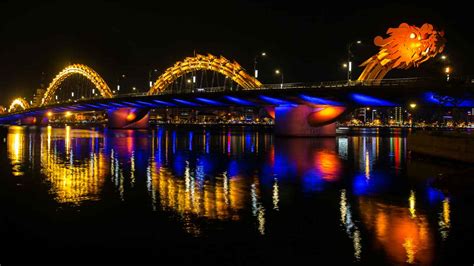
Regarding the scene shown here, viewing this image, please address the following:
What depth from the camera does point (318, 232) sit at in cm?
1363

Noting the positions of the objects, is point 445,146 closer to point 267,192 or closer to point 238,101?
point 267,192

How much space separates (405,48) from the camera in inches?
2574

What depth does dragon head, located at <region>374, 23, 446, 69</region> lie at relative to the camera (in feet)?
203

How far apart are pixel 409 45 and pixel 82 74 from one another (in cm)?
12397

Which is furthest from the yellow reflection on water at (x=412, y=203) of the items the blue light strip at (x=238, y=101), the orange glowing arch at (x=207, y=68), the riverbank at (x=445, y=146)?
the orange glowing arch at (x=207, y=68)

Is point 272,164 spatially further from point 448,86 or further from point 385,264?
point 448,86

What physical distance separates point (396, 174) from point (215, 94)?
5665 centimetres

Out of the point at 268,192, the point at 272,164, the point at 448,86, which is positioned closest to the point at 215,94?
the point at 448,86

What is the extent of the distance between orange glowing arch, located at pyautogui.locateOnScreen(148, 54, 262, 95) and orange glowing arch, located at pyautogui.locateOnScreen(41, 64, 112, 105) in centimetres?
1769

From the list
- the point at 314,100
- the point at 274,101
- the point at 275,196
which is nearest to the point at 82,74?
the point at 274,101

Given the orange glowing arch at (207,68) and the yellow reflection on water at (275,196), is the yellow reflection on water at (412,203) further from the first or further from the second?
the orange glowing arch at (207,68)

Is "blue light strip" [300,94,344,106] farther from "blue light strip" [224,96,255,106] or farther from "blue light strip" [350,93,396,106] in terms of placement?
"blue light strip" [224,96,255,106]

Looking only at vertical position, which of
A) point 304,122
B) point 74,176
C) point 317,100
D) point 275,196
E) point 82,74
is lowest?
point 275,196

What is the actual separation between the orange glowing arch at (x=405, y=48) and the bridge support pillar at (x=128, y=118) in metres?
66.1
